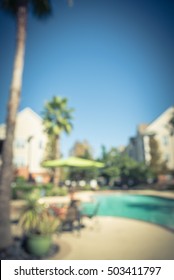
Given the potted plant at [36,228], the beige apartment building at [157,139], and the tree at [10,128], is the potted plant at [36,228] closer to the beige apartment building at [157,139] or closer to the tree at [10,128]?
the tree at [10,128]

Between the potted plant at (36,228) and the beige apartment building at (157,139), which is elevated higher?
the beige apartment building at (157,139)

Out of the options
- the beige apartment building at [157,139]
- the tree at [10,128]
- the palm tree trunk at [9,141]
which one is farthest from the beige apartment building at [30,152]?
the palm tree trunk at [9,141]

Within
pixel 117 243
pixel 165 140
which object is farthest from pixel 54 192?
pixel 165 140

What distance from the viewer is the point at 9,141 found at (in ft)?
16.8

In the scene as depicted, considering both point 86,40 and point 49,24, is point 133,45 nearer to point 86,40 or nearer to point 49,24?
point 86,40

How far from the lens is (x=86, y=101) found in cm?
1180

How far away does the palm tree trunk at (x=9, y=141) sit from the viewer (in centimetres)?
468

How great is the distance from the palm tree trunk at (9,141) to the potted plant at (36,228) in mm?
552

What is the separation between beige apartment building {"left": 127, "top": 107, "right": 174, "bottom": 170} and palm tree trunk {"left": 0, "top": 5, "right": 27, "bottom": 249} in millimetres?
25558

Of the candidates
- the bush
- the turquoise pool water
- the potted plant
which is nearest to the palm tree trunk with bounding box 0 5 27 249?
the potted plant

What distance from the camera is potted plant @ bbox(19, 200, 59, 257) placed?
4211mm

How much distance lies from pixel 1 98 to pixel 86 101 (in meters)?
5.97

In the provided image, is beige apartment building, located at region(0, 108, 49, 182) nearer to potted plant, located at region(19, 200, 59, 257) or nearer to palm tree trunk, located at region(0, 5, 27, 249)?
palm tree trunk, located at region(0, 5, 27, 249)

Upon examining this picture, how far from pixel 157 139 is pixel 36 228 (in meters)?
29.5
